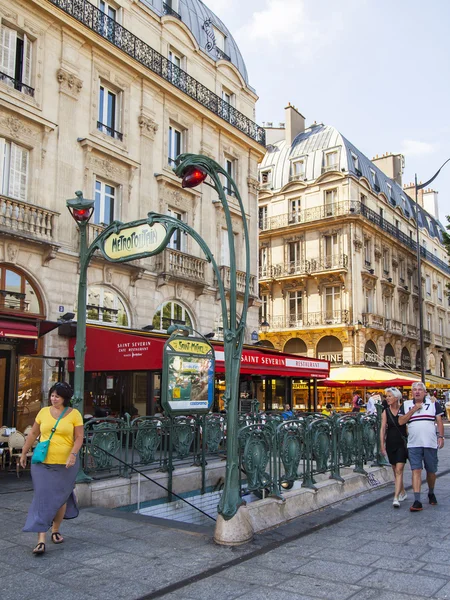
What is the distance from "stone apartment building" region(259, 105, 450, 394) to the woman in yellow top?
28.1 metres

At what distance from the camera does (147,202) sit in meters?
17.7

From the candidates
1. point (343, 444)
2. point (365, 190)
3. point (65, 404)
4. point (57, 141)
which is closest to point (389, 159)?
point (365, 190)

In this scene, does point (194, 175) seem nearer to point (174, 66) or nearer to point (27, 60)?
point (27, 60)

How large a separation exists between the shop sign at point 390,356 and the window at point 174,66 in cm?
2313

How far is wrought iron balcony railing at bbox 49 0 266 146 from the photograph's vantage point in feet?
52.9

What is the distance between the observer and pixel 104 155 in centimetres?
1648

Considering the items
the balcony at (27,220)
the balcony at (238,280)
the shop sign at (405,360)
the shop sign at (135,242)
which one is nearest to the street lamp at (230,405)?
the shop sign at (135,242)

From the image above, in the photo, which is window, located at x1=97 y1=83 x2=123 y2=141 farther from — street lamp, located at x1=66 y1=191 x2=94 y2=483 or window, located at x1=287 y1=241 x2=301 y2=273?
window, located at x1=287 y1=241 x2=301 y2=273

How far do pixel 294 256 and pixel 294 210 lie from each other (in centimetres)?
297

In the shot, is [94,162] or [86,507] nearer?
[86,507]

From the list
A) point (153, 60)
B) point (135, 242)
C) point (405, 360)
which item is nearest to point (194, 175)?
point (135, 242)

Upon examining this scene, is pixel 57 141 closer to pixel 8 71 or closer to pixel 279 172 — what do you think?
pixel 8 71

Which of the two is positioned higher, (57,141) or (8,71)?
(8,71)

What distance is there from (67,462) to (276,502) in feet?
8.07
